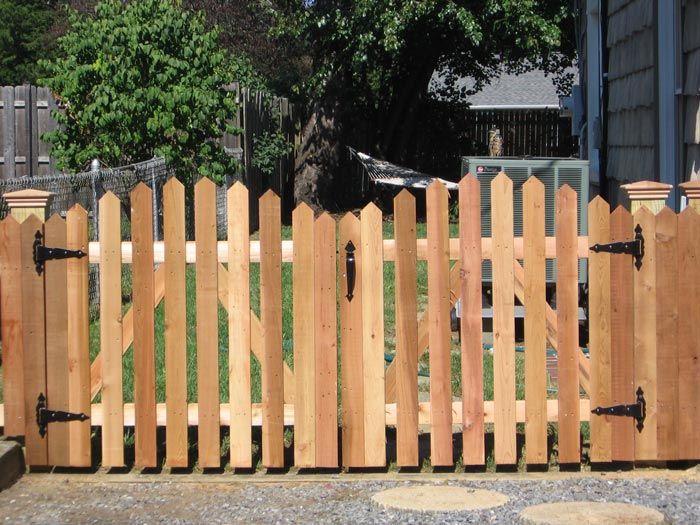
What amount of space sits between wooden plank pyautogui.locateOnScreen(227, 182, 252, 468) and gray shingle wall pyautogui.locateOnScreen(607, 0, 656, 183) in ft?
14.1

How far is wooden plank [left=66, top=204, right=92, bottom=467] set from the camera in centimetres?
492

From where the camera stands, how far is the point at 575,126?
42.6ft

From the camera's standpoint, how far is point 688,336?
4887 mm

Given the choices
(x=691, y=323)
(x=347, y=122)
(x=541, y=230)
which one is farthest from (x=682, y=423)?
(x=347, y=122)

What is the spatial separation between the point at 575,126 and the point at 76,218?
9.07m

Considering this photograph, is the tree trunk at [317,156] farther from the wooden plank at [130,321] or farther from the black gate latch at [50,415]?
the black gate latch at [50,415]

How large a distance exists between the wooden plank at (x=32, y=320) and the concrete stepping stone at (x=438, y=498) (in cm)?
161

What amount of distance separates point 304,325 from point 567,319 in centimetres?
117

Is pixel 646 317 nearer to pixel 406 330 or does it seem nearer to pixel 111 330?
pixel 406 330

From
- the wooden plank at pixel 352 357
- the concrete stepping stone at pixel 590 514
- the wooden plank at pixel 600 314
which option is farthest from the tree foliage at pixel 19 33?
the concrete stepping stone at pixel 590 514

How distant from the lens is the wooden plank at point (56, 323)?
194 inches

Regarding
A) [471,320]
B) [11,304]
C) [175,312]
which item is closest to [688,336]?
[471,320]

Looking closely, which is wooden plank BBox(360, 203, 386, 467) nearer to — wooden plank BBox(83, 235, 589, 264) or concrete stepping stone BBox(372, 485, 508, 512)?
wooden plank BBox(83, 235, 589, 264)

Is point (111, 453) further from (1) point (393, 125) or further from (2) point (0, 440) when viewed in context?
(1) point (393, 125)
